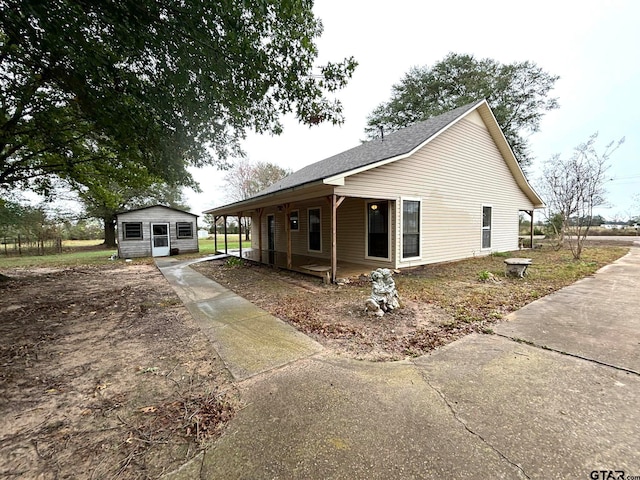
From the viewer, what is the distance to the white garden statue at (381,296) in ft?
13.6

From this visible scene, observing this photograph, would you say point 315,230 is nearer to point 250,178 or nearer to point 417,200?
point 417,200

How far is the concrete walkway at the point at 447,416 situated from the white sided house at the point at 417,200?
4019 mm

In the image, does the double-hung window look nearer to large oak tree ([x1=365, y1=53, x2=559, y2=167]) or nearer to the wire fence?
large oak tree ([x1=365, y1=53, x2=559, y2=167])

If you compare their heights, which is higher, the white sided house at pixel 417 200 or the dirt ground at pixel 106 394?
the white sided house at pixel 417 200

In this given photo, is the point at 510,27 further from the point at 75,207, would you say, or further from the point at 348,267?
the point at 75,207

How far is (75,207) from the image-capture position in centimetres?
2073

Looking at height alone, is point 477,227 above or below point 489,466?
above

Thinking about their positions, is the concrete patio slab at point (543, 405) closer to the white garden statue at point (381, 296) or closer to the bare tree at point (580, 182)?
the white garden statue at point (381, 296)

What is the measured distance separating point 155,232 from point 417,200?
47.5 ft

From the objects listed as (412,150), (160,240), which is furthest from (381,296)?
(160,240)

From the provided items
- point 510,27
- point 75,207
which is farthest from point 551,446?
point 75,207

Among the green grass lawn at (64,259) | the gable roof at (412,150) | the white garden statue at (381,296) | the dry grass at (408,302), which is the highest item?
the gable roof at (412,150)

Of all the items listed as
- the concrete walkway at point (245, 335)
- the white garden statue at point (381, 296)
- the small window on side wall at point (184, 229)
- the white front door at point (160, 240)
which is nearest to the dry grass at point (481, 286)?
the white garden statue at point (381, 296)

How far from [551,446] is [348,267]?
6.63 meters
